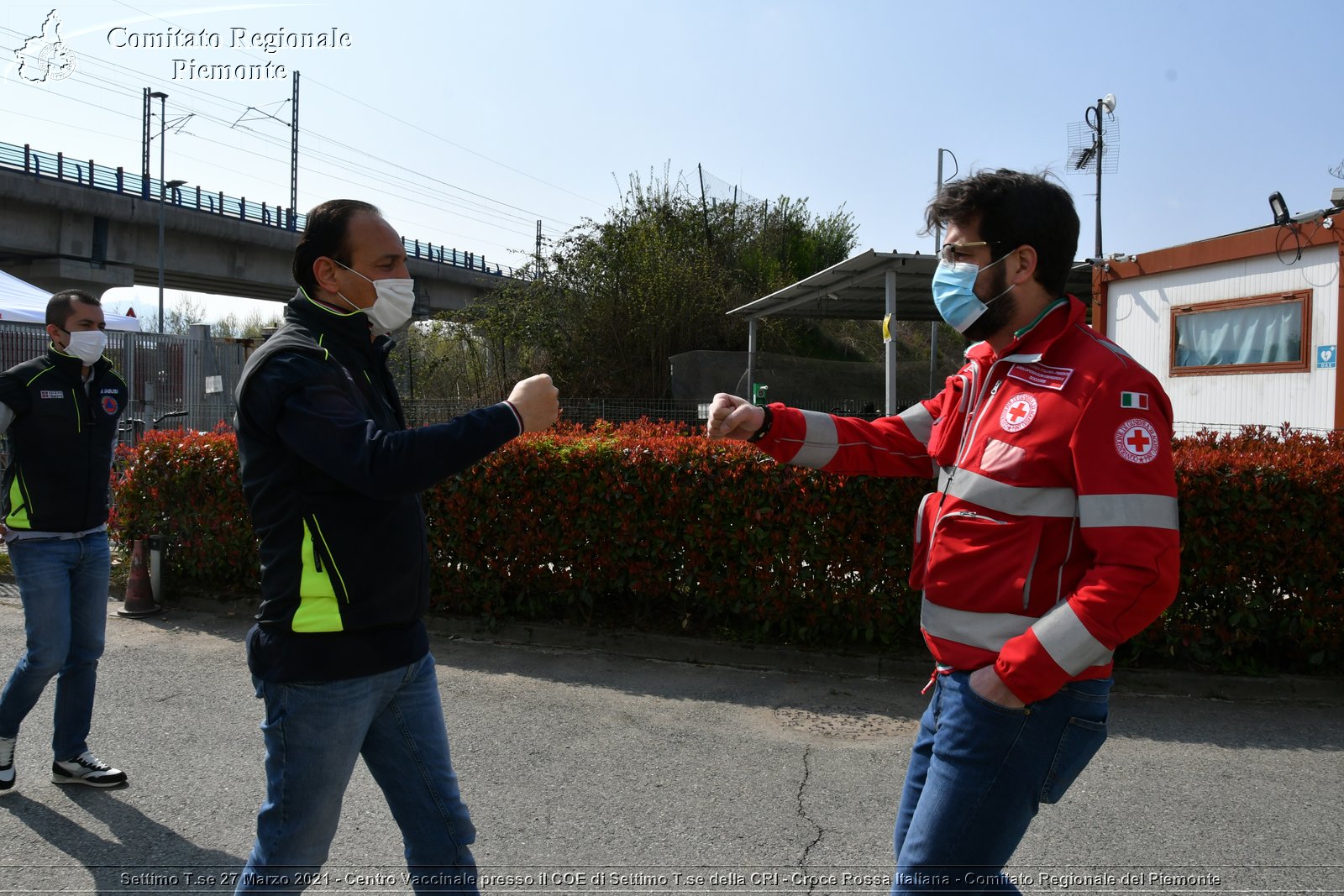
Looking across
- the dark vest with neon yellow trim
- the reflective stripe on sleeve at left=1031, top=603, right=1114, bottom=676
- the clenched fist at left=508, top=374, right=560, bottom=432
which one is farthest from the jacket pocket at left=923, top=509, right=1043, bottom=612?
the dark vest with neon yellow trim

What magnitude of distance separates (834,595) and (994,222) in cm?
389

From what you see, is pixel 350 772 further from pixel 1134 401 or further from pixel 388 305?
pixel 1134 401

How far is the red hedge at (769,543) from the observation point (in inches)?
212

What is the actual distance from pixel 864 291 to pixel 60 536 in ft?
43.5

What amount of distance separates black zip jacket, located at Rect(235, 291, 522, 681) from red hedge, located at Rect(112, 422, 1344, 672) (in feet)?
12.3

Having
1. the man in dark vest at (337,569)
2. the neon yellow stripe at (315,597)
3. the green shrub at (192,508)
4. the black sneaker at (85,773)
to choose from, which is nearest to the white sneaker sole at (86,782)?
the black sneaker at (85,773)

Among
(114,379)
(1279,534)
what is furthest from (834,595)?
(114,379)

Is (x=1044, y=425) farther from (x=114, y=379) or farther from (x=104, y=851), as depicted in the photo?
(x=114, y=379)

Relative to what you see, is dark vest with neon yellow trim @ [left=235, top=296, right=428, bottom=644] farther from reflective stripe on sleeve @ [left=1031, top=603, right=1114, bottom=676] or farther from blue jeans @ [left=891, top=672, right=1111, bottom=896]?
reflective stripe on sleeve @ [left=1031, top=603, right=1114, bottom=676]

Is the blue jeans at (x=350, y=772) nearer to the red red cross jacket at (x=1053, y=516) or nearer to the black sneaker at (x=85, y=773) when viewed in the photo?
the red red cross jacket at (x=1053, y=516)

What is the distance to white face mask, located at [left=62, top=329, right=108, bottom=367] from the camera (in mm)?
4254

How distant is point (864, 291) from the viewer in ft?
51.0

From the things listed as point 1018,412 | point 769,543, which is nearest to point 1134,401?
point 1018,412

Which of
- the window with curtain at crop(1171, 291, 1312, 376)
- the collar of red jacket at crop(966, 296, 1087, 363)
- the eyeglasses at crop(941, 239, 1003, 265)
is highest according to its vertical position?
the window with curtain at crop(1171, 291, 1312, 376)
